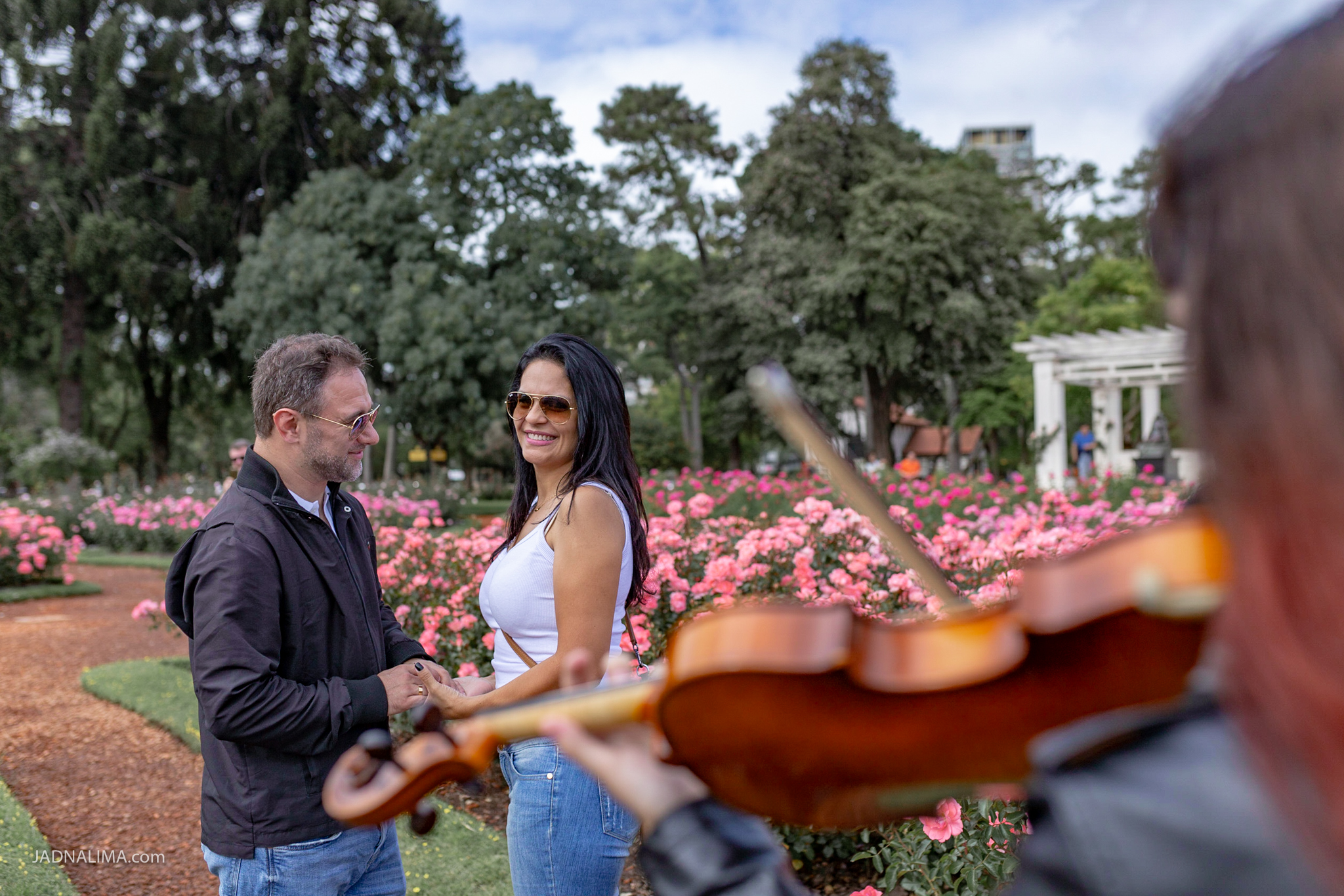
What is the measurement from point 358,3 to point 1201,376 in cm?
3256

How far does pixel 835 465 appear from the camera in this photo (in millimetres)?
1359

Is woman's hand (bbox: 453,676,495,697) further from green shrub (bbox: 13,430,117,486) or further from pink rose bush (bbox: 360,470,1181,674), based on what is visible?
green shrub (bbox: 13,430,117,486)

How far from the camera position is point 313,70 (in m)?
27.9

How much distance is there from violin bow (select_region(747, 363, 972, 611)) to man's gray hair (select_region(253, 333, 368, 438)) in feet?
4.83

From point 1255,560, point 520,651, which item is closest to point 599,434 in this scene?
point 520,651

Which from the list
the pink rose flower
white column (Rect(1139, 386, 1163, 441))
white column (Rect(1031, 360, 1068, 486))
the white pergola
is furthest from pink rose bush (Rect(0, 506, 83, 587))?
white column (Rect(1139, 386, 1163, 441))

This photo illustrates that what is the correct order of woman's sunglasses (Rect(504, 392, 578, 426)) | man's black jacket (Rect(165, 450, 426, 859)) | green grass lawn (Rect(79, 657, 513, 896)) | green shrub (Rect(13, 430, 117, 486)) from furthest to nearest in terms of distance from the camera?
green shrub (Rect(13, 430, 117, 486)) < green grass lawn (Rect(79, 657, 513, 896)) < woman's sunglasses (Rect(504, 392, 578, 426)) < man's black jacket (Rect(165, 450, 426, 859))

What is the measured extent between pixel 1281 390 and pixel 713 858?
24.1 inches

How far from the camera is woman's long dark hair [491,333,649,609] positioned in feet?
8.01

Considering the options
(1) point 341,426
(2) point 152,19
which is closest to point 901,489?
(1) point 341,426

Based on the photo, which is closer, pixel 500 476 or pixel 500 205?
pixel 500 205

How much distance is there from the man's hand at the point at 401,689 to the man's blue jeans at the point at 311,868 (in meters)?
0.32

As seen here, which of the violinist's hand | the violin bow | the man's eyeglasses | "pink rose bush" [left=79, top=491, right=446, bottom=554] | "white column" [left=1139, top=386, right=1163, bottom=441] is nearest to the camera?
the violinist's hand

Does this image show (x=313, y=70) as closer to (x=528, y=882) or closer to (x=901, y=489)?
(x=901, y=489)
